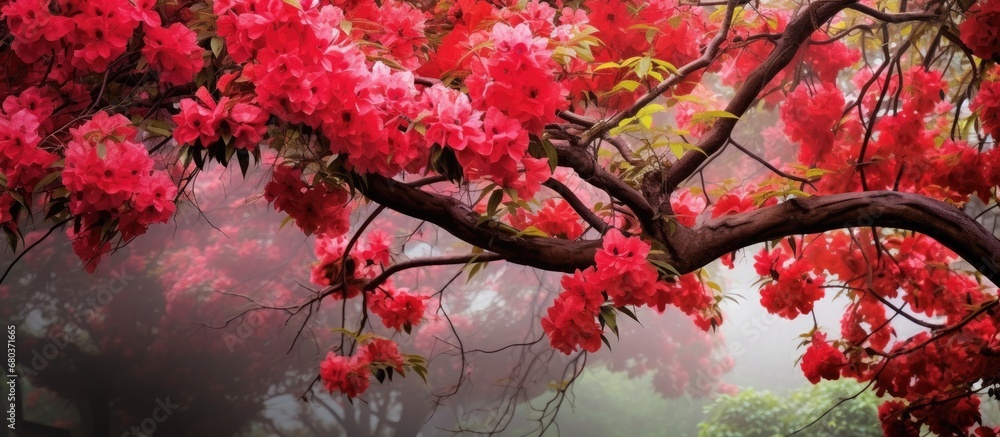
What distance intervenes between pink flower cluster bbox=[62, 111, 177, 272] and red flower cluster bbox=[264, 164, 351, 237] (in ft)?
1.63

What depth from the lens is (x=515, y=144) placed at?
3.67 feet

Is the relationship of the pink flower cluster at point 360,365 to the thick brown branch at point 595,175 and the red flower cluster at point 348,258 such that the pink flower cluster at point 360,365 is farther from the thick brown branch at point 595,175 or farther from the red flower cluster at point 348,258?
the thick brown branch at point 595,175

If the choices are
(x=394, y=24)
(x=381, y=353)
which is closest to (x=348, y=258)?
(x=381, y=353)

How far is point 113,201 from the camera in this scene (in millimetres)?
1130

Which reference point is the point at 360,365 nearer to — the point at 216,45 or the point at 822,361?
the point at 216,45

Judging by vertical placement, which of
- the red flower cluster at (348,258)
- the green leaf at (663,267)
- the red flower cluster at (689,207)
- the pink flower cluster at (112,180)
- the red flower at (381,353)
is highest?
the red flower cluster at (348,258)

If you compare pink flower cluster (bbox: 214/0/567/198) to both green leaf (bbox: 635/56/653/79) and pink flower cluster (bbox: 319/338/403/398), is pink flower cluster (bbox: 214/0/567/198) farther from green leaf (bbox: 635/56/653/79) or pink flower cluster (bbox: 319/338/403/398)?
pink flower cluster (bbox: 319/338/403/398)

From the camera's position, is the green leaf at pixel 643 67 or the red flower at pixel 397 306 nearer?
the green leaf at pixel 643 67

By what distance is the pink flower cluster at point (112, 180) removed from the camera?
43.5 inches

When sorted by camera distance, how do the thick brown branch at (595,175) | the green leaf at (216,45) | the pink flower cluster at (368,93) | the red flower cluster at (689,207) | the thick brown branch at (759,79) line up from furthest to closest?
the red flower cluster at (689,207) < the thick brown branch at (759,79) < the thick brown branch at (595,175) < the green leaf at (216,45) < the pink flower cluster at (368,93)

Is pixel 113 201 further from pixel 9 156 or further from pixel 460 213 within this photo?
pixel 460 213

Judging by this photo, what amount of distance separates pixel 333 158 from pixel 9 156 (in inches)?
18.4

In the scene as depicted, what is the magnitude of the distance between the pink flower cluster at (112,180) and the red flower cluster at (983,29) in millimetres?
1640

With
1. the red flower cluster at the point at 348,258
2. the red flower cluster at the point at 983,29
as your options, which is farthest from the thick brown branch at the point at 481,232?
the red flower cluster at the point at 983,29
